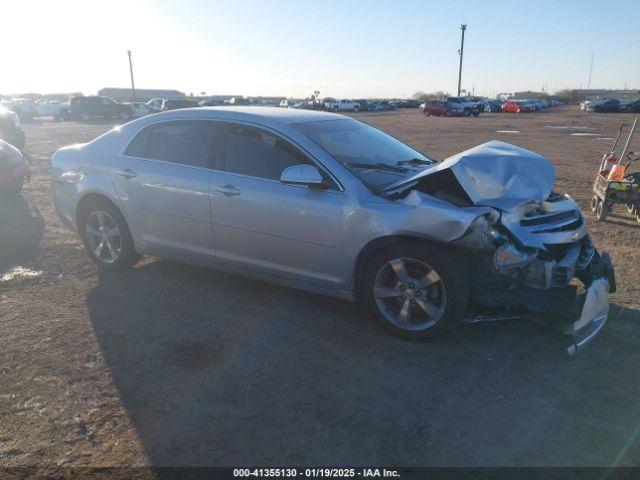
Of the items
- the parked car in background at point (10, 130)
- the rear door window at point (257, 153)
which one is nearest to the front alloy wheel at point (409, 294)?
the rear door window at point (257, 153)

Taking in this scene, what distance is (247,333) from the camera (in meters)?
3.98

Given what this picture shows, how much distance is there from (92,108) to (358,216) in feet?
124

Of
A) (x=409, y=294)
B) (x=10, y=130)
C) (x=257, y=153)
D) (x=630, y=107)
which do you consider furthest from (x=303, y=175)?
(x=630, y=107)

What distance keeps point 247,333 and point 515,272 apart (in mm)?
2013

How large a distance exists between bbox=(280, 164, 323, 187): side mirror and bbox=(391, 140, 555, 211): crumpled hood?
673 millimetres

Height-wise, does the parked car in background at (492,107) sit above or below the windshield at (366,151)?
below

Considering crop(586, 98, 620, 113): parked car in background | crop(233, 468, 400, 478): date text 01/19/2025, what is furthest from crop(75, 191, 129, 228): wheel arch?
crop(586, 98, 620, 113): parked car in background

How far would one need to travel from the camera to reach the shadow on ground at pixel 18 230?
5.84 meters

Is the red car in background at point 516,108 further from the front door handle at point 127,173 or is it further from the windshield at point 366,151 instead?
the front door handle at point 127,173

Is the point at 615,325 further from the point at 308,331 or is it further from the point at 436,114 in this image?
the point at 436,114

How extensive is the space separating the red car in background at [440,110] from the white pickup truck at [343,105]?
46.7 feet

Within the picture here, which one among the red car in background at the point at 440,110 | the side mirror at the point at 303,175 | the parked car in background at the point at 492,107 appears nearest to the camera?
the side mirror at the point at 303,175

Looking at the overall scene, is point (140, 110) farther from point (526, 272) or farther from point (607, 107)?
point (607, 107)

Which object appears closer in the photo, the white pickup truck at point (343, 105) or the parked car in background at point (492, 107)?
the parked car in background at point (492, 107)
